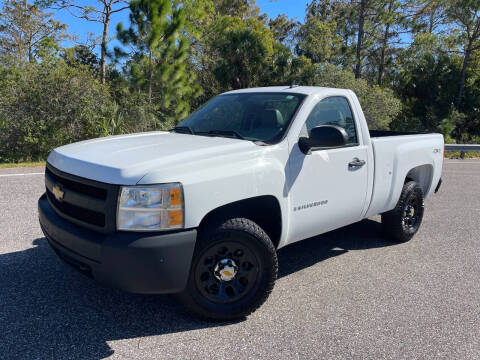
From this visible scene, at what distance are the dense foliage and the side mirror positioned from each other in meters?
6.85

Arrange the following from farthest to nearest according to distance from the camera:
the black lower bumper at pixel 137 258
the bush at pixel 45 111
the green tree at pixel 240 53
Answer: the green tree at pixel 240 53 → the bush at pixel 45 111 → the black lower bumper at pixel 137 258

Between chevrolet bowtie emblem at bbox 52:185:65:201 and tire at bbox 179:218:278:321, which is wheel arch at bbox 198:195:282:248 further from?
chevrolet bowtie emblem at bbox 52:185:65:201

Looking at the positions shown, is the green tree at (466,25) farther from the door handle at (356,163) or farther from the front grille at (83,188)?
the front grille at (83,188)

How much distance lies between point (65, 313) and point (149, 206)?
1.23 m

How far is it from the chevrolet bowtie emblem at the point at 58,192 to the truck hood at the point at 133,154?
15 cm

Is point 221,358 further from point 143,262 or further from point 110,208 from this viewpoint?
point 110,208

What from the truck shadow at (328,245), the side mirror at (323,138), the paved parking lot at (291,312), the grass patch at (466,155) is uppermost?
the side mirror at (323,138)

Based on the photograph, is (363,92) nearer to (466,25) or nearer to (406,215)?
(466,25)

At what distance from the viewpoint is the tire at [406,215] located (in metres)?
4.71

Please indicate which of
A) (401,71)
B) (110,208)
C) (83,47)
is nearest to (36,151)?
(110,208)

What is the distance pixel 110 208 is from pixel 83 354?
37.5 inches

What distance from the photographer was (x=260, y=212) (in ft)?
10.7

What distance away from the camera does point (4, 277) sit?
11.7 ft

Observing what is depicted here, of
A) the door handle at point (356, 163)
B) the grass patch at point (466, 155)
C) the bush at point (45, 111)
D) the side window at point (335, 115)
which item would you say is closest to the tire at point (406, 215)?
the door handle at point (356, 163)
